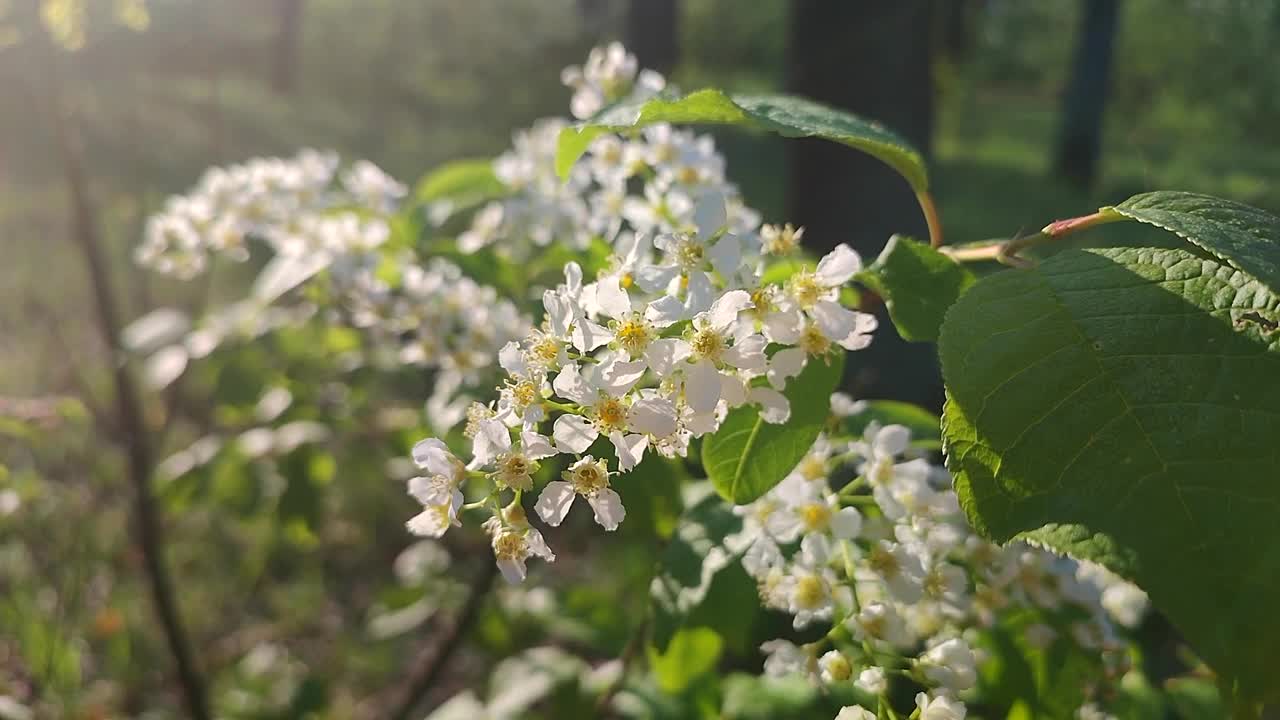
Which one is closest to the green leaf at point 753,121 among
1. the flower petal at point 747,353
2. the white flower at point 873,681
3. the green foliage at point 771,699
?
the flower petal at point 747,353

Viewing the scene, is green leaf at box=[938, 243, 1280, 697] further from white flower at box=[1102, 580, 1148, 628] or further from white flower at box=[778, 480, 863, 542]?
white flower at box=[1102, 580, 1148, 628]

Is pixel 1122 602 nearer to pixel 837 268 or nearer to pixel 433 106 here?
pixel 837 268

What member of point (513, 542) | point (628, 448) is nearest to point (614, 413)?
point (628, 448)

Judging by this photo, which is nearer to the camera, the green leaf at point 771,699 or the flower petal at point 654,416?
the flower petal at point 654,416

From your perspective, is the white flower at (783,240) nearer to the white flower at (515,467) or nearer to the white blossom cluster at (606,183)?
the white blossom cluster at (606,183)

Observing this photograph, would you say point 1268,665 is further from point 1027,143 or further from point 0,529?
point 1027,143

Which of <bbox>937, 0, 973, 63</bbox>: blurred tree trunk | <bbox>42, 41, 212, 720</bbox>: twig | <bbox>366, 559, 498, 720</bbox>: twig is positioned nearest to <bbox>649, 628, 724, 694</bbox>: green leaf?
<bbox>366, 559, 498, 720</bbox>: twig
